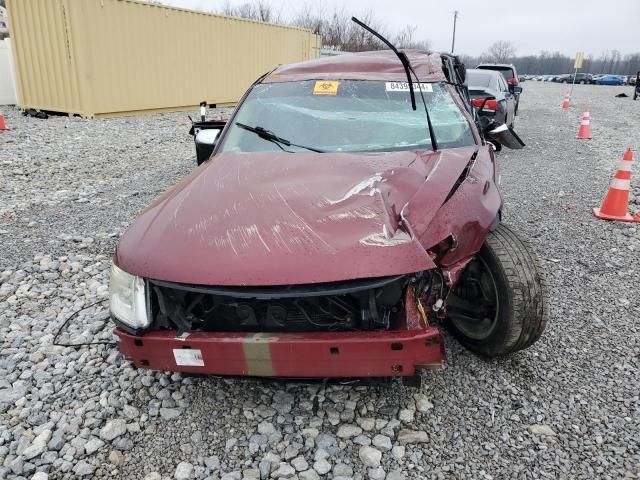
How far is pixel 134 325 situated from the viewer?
2.10 meters

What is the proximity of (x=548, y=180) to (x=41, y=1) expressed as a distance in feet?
37.7

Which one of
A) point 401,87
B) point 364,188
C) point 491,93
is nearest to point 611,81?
point 491,93

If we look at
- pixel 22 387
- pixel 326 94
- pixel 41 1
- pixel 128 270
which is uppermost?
pixel 41 1

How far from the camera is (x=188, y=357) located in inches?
79.7

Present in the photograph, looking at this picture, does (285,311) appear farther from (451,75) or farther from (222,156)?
(451,75)

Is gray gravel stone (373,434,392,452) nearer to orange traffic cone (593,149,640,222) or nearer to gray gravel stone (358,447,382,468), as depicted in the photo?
gray gravel stone (358,447,382,468)

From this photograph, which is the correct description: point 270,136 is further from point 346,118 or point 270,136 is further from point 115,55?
point 115,55

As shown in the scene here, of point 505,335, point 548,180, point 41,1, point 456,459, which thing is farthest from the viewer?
point 41,1

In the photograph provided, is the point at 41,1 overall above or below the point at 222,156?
above

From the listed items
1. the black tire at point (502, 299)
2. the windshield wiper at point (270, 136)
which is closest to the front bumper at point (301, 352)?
the black tire at point (502, 299)

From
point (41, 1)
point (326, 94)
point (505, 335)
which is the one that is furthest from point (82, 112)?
point (505, 335)

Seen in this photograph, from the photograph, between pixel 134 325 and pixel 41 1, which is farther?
pixel 41 1

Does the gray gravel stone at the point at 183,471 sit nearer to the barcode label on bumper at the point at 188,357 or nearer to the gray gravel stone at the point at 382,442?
the barcode label on bumper at the point at 188,357

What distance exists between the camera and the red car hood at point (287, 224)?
75.5 inches
